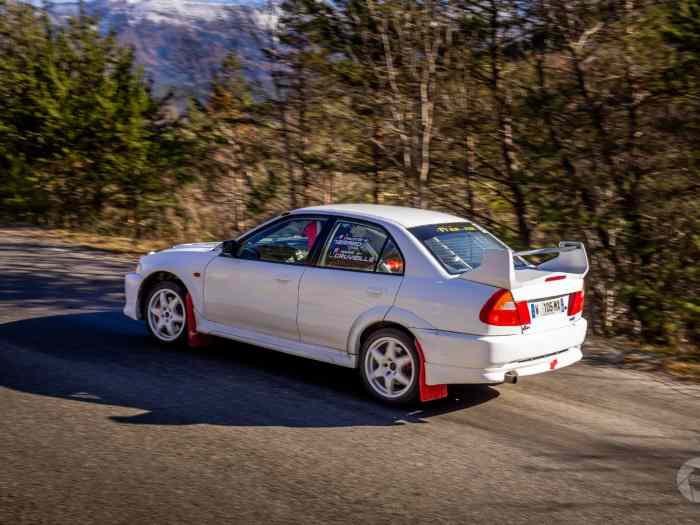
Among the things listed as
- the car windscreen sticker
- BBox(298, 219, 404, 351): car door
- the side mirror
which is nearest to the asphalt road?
BBox(298, 219, 404, 351): car door

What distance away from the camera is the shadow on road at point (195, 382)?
249 inches

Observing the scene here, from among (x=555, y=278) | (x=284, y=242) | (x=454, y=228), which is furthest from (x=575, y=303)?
(x=284, y=242)

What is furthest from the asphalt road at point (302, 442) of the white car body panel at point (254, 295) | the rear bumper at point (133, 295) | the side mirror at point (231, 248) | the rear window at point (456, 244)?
the rear window at point (456, 244)

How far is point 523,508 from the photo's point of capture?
190 inches

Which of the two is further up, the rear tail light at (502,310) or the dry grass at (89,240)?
the dry grass at (89,240)

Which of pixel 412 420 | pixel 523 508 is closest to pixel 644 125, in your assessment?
pixel 412 420

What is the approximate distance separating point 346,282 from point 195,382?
1.56m

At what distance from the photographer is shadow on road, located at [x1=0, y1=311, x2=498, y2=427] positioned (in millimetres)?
6320

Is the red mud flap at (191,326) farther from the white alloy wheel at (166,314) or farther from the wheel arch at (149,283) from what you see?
the wheel arch at (149,283)

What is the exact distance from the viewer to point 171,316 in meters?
8.21

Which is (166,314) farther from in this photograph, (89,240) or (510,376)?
(89,240)

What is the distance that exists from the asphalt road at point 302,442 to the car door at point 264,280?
0.46 meters

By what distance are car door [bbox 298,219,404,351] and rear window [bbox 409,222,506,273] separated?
0.96 feet

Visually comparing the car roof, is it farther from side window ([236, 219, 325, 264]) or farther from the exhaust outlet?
the exhaust outlet
